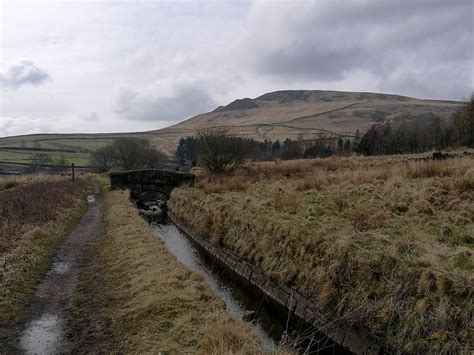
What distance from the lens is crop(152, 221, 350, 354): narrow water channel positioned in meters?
10.0

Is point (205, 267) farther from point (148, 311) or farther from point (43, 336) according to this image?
point (43, 336)

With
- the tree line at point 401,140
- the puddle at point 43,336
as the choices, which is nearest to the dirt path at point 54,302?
the puddle at point 43,336

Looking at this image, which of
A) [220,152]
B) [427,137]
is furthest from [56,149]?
[220,152]

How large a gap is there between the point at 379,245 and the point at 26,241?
43.2ft

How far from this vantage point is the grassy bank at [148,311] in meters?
8.34

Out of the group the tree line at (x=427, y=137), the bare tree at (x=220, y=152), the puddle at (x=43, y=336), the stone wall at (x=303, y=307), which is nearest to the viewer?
the puddle at (x=43, y=336)

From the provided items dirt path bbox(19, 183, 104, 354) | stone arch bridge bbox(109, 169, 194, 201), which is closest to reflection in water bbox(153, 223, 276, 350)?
dirt path bbox(19, 183, 104, 354)

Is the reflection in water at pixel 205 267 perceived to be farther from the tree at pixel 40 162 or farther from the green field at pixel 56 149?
the green field at pixel 56 149

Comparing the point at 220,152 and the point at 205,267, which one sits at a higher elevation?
the point at 220,152

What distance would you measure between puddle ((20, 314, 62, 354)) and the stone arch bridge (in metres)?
31.1

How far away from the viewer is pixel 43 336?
929 cm

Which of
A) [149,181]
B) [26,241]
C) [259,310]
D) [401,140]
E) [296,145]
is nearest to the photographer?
[259,310]

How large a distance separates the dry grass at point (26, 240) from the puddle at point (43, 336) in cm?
62

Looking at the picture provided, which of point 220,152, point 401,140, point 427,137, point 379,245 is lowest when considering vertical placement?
point 379,245
